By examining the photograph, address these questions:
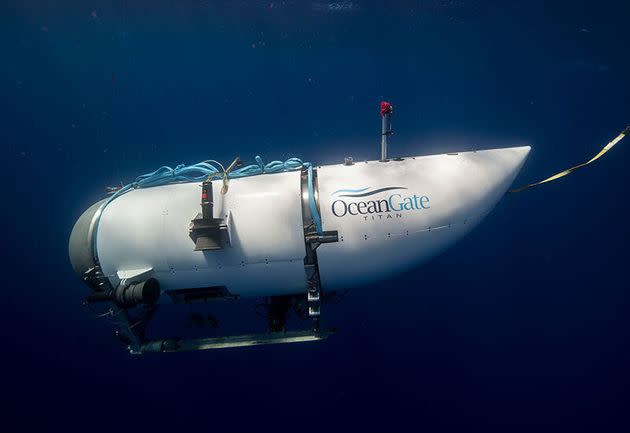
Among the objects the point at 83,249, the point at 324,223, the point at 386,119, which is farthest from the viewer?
the point at 83,249

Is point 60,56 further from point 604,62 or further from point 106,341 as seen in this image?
point 604,62

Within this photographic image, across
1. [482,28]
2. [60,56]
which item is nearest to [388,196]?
[482,28]

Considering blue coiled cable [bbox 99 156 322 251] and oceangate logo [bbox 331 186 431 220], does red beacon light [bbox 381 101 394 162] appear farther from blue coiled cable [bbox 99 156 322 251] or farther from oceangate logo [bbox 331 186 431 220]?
blue coiled cable [bbox 99 156 322 251]

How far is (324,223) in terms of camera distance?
6.51ft

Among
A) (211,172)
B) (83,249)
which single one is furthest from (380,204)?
(83,249)

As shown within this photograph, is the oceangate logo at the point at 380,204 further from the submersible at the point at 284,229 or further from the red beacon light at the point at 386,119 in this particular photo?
the red beacon light at the point at 386,119

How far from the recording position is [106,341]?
5.56m

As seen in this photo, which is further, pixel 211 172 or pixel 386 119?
pixel 211 172

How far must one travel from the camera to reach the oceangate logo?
1.98m

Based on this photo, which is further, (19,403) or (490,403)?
(19,403)

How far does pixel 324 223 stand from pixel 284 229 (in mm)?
317

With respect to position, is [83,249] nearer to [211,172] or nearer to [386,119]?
[211,172]

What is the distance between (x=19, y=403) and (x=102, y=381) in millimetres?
2187

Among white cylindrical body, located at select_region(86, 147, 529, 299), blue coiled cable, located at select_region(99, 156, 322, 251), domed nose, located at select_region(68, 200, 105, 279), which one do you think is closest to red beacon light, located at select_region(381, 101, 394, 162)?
white cylindrical body, located at select_region(86, 147, 529, 299)
